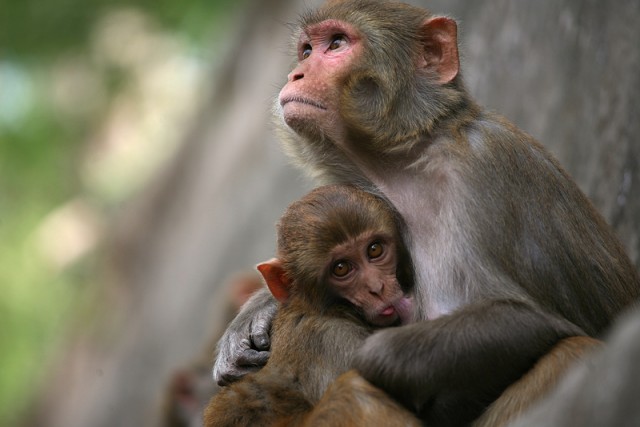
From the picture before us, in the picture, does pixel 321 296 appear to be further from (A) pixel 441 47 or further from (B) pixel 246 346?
Answer: (A) pixel 441 47

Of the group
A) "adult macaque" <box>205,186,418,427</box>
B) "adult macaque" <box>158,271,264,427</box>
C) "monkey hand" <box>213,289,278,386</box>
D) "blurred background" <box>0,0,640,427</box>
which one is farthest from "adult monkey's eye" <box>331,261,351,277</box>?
"blurred background" <box>0,0,640,427</box>

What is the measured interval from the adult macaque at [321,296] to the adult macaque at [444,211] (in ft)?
0.54

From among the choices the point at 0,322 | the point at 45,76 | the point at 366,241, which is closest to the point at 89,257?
the point at 0,322

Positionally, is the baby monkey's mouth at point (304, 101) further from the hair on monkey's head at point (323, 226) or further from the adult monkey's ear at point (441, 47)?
the adult monkey's ear at point (441, 47)

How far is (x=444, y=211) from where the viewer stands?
5844 mm

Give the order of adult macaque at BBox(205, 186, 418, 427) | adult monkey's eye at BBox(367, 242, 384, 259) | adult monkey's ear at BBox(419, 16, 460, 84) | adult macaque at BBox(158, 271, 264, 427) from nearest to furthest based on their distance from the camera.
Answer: adult macaque at BBox(205, 186, 418, 427) → adult monkey's eye at BBox(367, 242, 384, 259) → adult monkey's ear at BBox(419, 16, 460, 84) → adult macaque at BBox(158, 271, 264, 427)

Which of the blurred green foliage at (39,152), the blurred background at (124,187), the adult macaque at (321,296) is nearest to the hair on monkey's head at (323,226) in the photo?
the adult macaque at (321,296)

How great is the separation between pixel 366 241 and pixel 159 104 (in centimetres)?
1833

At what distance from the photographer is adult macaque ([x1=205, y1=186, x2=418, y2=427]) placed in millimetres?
5625

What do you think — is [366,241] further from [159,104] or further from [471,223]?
[159,104]

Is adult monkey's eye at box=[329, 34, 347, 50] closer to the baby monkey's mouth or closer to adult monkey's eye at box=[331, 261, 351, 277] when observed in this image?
the baby monkey's mouth

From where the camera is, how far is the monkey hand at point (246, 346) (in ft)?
20.8

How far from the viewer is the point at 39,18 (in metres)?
21.1

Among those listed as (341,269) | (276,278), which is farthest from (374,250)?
(276,278)
